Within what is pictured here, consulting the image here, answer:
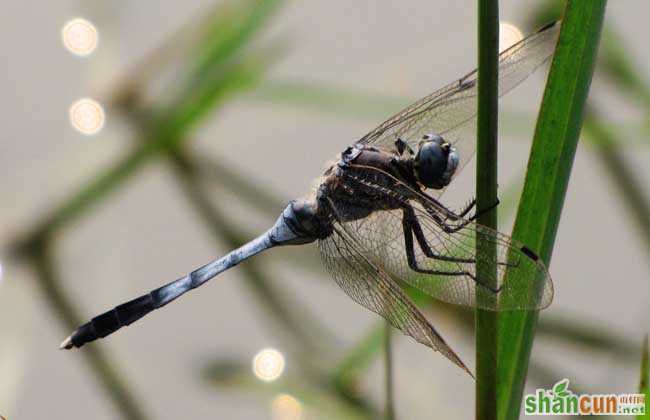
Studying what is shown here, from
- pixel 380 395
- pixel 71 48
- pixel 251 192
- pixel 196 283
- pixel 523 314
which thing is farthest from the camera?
pixel 71 48

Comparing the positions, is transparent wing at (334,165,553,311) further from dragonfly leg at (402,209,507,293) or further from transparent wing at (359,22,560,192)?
transparent wing at (359,22,560,192)

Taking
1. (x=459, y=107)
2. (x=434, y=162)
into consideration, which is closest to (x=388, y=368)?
(x=434, y=162)

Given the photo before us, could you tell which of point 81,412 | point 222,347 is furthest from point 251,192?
point 81,412

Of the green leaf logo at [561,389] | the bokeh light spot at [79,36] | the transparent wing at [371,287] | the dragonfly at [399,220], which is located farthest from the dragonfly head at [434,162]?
the bokeh light spot at [79,36]

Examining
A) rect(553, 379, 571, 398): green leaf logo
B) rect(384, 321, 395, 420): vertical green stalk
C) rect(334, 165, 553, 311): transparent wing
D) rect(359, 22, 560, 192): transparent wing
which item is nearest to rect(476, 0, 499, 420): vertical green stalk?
rect(334, 165, 553, 311): transparent wing

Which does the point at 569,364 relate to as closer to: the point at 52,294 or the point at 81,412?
the point at 81,412

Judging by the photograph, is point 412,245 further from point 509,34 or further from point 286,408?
point 509,34

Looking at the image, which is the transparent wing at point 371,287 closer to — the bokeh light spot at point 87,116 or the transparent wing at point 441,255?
the transparent wing at point 441,255

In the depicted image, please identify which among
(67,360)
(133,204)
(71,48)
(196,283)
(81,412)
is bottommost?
(81,412)
